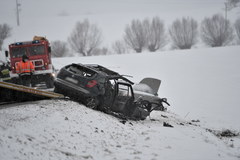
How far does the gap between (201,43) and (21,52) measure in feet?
119

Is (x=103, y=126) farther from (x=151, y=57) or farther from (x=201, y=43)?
(x=201, y=43)

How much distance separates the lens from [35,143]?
5477mm

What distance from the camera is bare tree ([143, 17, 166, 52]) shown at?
47872 millimetres

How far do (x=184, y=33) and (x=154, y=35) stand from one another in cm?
483

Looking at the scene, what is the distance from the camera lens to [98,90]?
358 inches

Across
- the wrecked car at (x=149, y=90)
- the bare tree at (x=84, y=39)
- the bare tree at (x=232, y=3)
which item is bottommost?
the wrecked car at (x=149, y=90)

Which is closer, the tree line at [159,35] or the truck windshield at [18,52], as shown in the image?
the truck windshield at [18,52]

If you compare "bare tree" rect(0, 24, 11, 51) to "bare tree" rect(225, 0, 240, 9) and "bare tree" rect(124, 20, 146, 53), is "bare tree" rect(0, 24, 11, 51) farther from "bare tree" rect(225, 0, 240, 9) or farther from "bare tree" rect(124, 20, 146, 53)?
"bare tree" rect(225, 0, 240, 9)

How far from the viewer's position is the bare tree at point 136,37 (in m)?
47.9

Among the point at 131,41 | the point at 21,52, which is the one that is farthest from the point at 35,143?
the point at 131,41

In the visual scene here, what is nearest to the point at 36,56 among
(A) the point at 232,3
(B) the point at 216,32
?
(B) the point at 216,32

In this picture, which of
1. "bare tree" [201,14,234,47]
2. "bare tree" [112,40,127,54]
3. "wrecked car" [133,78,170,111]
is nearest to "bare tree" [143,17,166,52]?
"bare tree" [112,40,127,54]

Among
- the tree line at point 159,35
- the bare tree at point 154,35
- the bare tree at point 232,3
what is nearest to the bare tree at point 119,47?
the tree line at point 159,35

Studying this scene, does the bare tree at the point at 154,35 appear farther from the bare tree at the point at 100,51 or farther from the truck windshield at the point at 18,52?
the truck windshield at the point at 18,52
